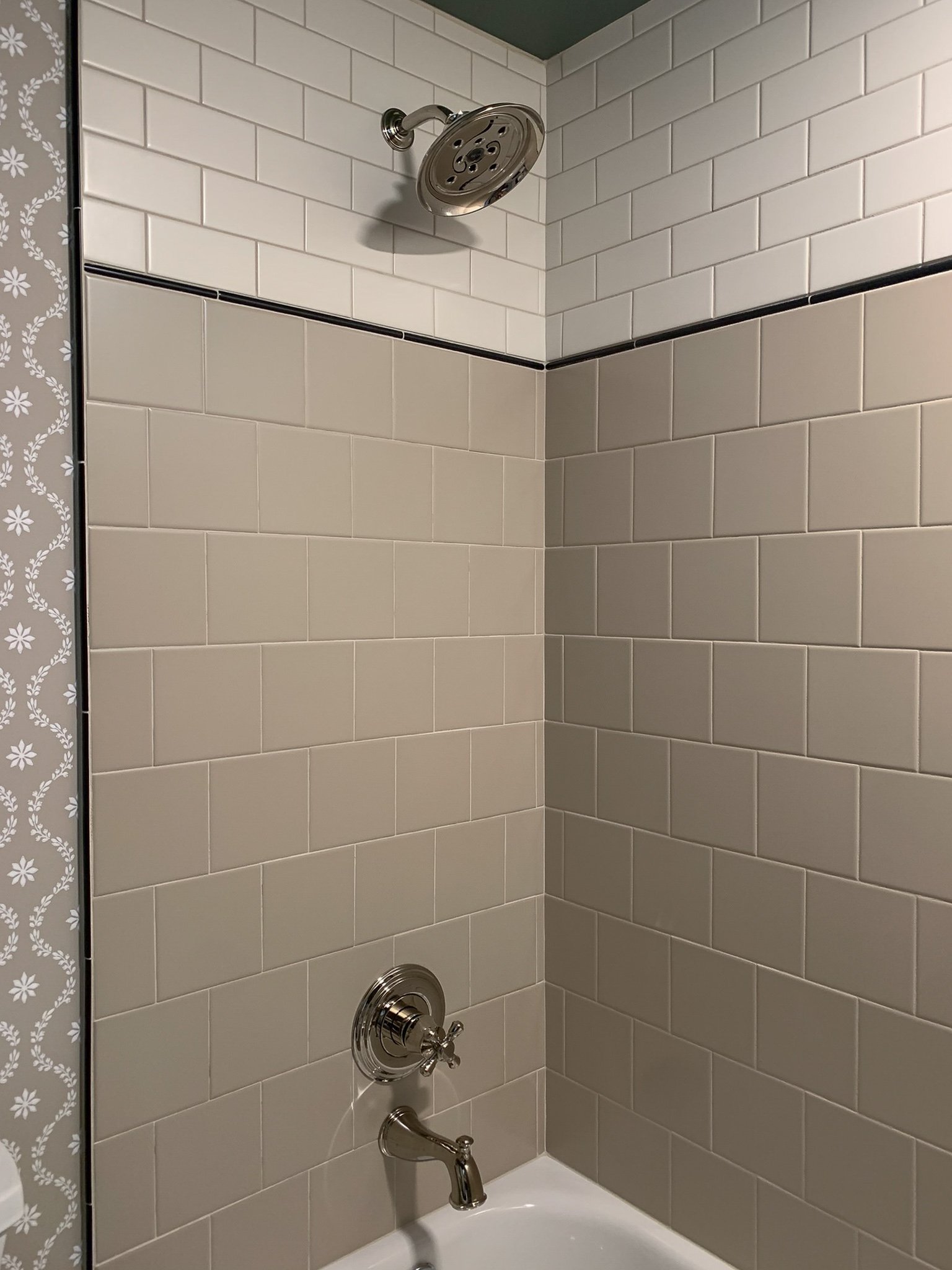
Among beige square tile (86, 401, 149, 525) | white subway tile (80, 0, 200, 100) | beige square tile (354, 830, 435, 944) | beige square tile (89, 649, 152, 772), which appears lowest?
beige square tile (354, 830, 435, 944)

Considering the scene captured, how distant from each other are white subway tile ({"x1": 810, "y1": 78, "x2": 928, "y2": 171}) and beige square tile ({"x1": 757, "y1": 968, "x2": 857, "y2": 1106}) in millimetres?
1209

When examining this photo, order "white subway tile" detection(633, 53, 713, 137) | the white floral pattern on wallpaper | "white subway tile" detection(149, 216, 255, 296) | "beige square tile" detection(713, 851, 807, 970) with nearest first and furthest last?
1. the white floral pattern on wallpaper
2. "white subway tile" detection(149, 216, 255, 296)
3. "beige square tile" detection(713, 851, 807, 970)
4. "white subway tile" detection(633, 53, 713, 137)

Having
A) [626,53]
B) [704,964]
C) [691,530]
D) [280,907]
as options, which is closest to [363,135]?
[626,53]

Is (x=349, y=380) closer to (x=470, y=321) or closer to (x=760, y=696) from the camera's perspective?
(x=470, y=321)

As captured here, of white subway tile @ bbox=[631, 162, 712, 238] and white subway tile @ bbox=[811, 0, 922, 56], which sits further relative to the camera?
white subway tile @ bbox=[631, 162, 712, 238]

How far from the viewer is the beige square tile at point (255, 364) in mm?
1339

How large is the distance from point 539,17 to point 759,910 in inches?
61.7

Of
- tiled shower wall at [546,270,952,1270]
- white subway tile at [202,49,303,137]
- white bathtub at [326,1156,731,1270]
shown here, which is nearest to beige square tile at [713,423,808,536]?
tiled shower wall at [546,270,952,1270]

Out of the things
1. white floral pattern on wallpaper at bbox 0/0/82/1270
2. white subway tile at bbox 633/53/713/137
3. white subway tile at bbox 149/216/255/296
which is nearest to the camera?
white floral pattern on wallpaper at bbox 0/0/82/1270

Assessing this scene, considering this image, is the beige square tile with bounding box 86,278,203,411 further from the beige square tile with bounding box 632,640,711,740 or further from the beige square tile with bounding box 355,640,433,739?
the beige square tile with bounding box 632,640,711,740

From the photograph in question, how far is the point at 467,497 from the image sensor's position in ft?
5.43

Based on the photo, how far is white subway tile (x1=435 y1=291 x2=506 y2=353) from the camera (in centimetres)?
161

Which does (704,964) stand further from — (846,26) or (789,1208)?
(846,26)

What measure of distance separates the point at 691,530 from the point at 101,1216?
1.33 m
